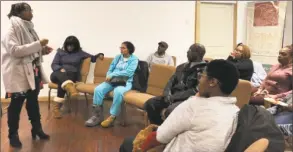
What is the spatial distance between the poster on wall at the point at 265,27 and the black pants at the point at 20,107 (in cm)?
379

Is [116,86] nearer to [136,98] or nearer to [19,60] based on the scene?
[136,98]

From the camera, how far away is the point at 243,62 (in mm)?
3666

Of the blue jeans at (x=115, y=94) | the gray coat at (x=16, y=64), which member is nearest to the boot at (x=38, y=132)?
the gray coat at (x=16, y=64)

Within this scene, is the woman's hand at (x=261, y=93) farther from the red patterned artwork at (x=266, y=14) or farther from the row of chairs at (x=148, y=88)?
the red patterned artwork at (x=266, y=14)

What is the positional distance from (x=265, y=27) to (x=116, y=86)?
290cm

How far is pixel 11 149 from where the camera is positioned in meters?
3.22

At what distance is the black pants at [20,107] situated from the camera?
317cm

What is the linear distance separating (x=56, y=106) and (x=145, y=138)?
3.12 meters

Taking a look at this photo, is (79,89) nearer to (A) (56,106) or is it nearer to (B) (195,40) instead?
(A) (56,106)

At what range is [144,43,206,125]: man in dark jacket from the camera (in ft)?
10.3

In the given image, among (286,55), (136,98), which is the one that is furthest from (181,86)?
(286,55)

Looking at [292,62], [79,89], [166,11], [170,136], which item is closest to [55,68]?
[79,89]

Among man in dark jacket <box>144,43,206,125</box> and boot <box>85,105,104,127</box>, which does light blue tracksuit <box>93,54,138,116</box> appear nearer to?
boot <box>85,105,104,127</box>

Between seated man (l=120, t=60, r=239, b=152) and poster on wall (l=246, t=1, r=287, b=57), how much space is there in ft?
13.2
